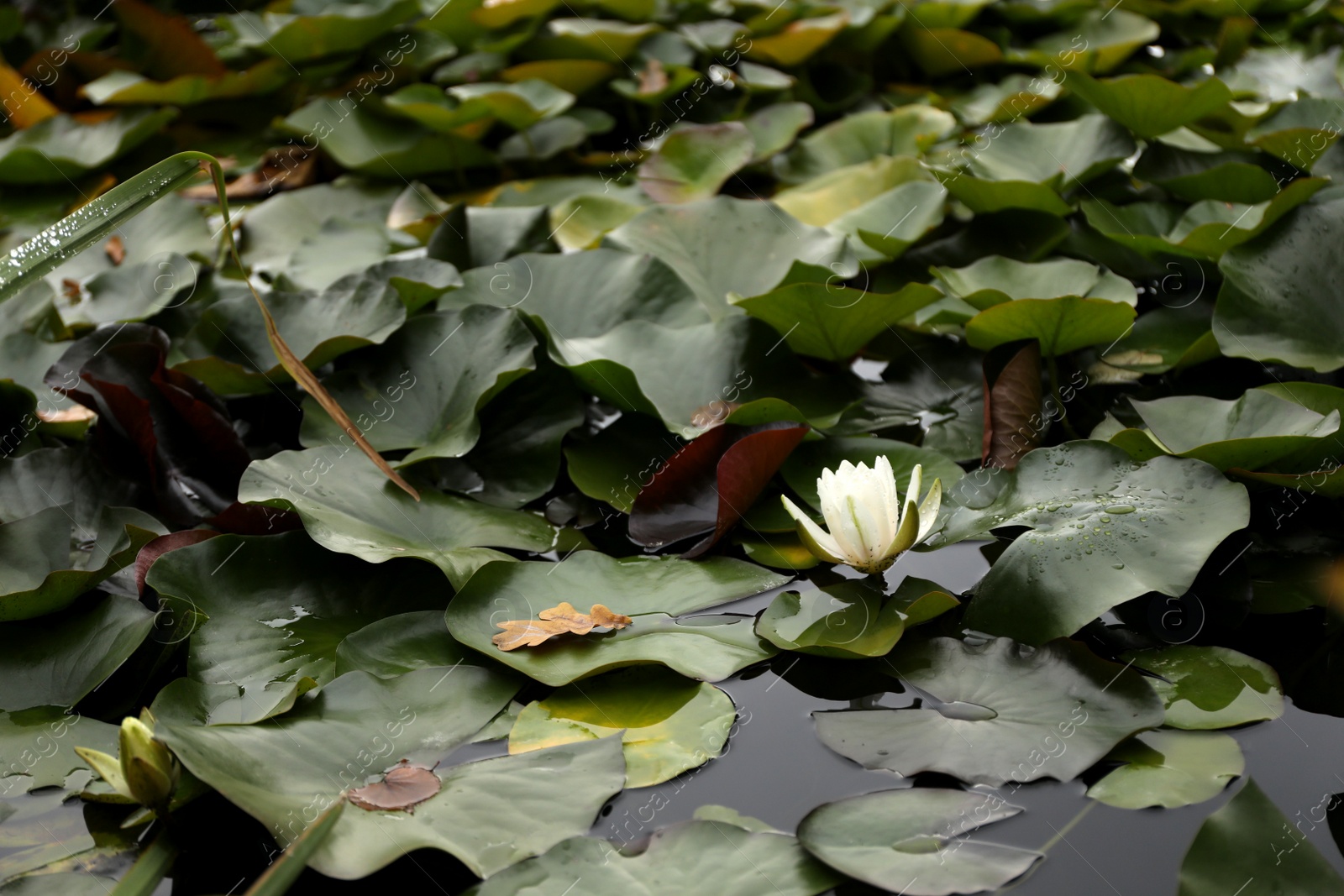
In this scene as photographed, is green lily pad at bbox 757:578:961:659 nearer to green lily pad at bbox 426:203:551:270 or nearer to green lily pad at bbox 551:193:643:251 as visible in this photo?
green lily pad at bbox 426:203:551:270

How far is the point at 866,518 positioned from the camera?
3.31ft

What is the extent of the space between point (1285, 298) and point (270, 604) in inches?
51.8

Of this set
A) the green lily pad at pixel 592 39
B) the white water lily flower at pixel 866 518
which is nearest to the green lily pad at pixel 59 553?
the white water lily flower at pixel 866 518

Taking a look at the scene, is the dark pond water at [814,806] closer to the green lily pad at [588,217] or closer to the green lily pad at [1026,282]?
the green lily pad at [1026,282]

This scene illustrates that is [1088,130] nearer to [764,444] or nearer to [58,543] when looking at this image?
[764,444]

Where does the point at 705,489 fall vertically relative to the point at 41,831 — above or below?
below

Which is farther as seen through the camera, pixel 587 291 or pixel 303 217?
pixel 303 217

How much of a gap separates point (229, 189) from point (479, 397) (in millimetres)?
1452

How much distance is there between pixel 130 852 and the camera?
33.1 inches

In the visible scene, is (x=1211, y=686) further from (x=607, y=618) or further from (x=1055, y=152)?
(x=1055, y=152)

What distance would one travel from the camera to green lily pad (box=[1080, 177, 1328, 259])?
4.48 feet

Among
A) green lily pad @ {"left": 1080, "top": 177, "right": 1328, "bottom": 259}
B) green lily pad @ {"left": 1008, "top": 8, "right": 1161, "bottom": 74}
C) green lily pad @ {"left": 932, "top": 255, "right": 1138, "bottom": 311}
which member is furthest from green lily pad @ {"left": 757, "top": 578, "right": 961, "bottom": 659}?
green lily pad @ {"left": 1008, "top": 8, "right": 1161, "bottom": 74}

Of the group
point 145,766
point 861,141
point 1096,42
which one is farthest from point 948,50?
point 145,766

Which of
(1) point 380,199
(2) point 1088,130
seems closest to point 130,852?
(1) point 380,199
